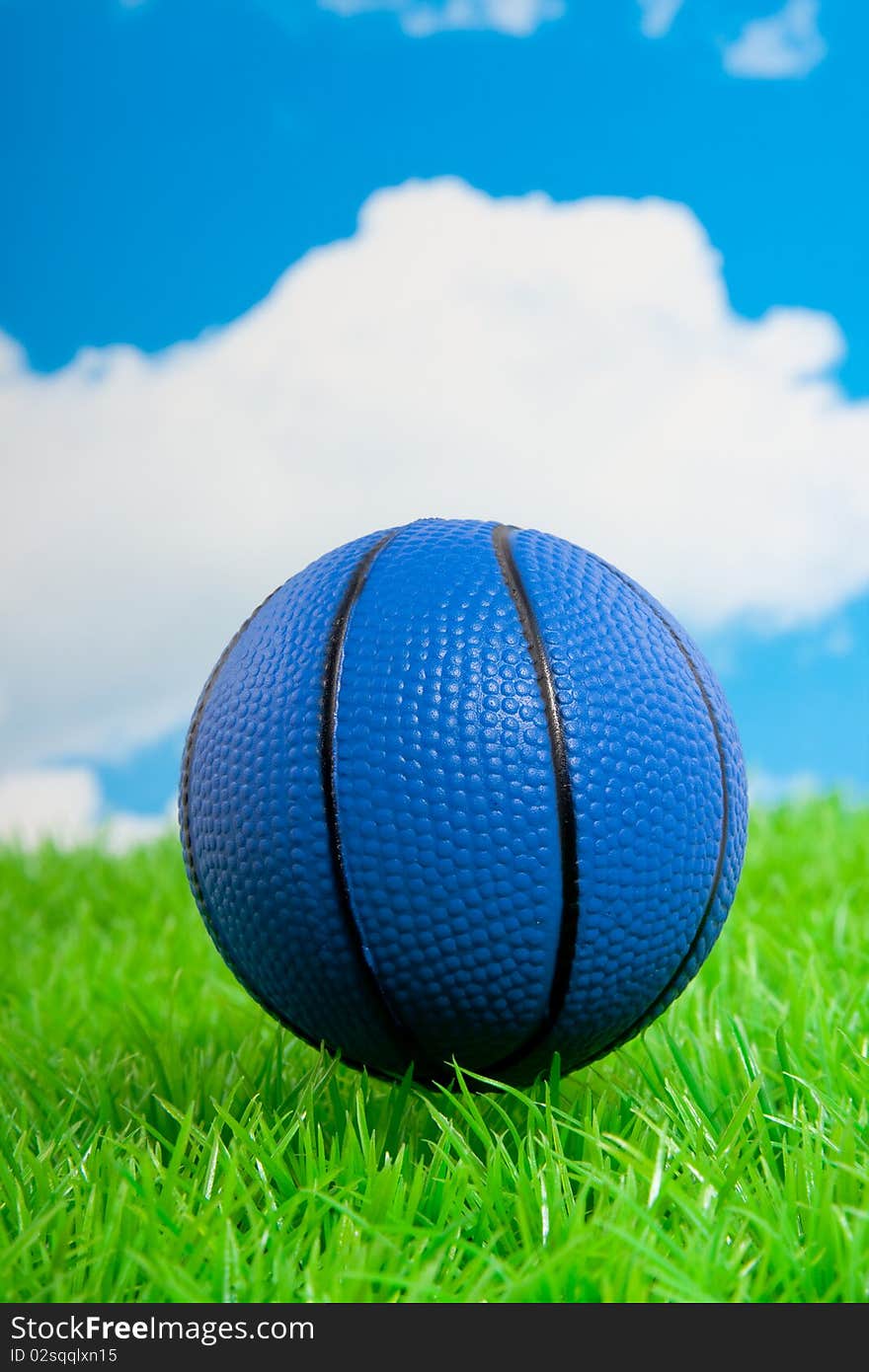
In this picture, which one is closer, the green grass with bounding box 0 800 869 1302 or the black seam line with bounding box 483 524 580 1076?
the green grass with bounding box 0 800 869 1302

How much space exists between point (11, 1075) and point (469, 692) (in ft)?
5.72

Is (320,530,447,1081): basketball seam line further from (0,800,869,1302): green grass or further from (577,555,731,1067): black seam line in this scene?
(577,555,731,1067): black seam line

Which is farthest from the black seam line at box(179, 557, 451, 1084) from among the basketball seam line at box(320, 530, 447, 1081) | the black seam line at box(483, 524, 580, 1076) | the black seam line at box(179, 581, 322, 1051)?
the black seam line at box(483, 524, 580, 1076)

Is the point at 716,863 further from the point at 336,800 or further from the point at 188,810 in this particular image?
the point at 188,810

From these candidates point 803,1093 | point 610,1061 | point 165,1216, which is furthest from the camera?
point 610,1061

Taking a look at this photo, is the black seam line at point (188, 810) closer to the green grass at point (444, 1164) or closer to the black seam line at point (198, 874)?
the black seam line at point (198, 874)

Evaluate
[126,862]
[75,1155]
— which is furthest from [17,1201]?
[126,862]

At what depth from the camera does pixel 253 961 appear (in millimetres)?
2543

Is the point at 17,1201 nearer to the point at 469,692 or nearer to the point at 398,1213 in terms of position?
the point at 398,1213

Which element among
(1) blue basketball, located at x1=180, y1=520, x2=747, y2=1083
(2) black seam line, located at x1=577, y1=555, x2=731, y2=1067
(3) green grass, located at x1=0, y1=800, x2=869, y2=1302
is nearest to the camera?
(3) green grass, located at x1=0, y1=800, x2=869, y2=1302

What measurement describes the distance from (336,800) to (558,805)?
386mm

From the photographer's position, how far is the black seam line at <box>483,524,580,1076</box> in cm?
228

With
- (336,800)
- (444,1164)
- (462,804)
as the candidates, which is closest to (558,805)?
(462,804)
